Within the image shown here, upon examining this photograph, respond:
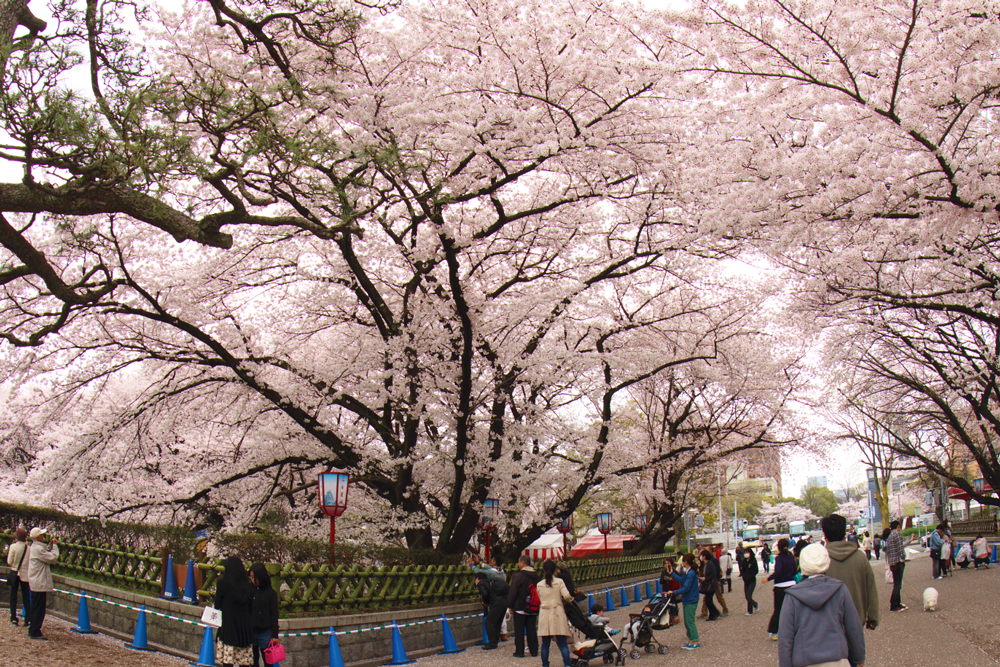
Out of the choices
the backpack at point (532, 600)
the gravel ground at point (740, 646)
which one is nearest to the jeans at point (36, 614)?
the gravel ground at point (740, 646)

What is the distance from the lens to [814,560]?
457cm

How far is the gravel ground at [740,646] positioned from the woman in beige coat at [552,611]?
1291 millimetres

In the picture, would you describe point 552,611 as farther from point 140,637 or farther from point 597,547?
point 597,547

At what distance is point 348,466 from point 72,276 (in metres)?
6.71

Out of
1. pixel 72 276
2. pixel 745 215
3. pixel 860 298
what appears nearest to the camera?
pixel 745 215

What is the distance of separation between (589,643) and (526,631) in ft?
5.34

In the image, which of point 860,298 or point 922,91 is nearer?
point 922,91

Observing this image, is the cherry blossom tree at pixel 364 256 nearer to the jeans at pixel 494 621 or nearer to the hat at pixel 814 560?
the jeans at pixel 494 621

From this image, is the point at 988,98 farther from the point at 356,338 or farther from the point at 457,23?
the point at 356,338

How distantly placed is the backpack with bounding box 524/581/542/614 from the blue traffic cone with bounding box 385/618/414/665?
1.84 meters

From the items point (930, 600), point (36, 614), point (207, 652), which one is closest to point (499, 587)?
point (207, 652)

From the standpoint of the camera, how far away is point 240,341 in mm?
15148

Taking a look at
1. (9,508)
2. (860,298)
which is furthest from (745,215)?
(9,508)

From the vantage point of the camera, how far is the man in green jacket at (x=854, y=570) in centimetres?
552
